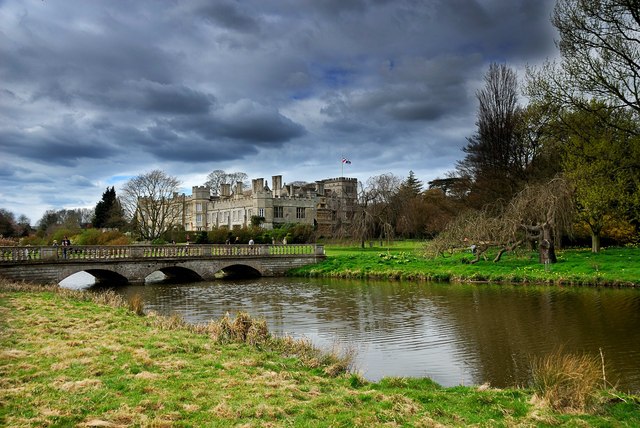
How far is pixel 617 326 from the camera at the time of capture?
13328 mm

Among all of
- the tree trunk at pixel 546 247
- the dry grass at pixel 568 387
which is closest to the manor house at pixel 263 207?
the tree trunk at pixel 546 247

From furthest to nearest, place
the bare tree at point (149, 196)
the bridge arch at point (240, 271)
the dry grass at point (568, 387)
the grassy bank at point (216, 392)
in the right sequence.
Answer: the bare tree at point (149, 196), the bridge arch at point (240, 271), the dry grass at point (568, 387), the grassy bank at point (216, 392)

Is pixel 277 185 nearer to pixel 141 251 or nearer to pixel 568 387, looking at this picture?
pixel 141 251

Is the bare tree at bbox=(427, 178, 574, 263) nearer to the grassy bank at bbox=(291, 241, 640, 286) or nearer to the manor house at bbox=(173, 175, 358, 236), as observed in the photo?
the grassy bank at bbox=(291, 241, 640, 286)

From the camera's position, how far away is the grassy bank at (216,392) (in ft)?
17.6

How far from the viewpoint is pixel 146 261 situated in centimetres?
2988

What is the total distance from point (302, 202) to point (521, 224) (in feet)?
145

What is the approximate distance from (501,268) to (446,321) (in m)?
12.4

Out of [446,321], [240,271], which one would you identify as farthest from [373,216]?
[446,321]

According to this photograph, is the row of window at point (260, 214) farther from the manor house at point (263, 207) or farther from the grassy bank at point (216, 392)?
the grassy bank at point (216, 392)

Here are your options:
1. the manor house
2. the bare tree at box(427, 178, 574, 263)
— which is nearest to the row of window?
the manor house

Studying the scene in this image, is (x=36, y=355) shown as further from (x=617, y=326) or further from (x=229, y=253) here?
(x=229, y=253)

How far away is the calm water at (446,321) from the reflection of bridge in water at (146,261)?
342 cm

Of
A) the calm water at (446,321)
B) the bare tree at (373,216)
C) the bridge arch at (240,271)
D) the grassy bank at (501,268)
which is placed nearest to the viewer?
the calm water at (446,321)
